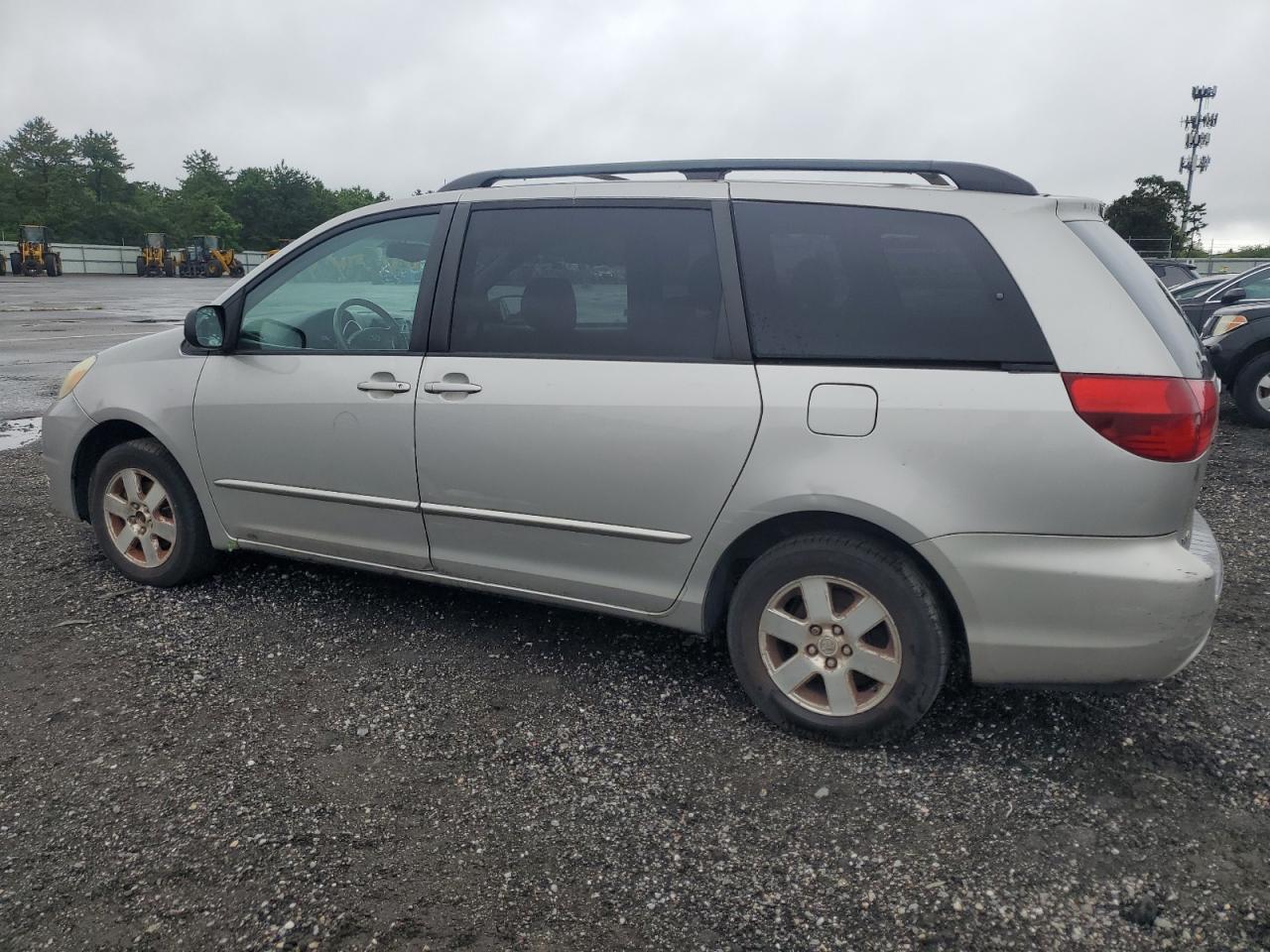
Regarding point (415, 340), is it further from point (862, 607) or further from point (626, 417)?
point (862, 607)

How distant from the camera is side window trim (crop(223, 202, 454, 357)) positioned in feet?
12.0

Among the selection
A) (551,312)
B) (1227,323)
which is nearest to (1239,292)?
(1227,323)

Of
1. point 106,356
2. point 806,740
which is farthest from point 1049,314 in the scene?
point 106,356

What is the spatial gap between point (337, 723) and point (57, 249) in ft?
188

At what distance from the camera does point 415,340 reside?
3654mm

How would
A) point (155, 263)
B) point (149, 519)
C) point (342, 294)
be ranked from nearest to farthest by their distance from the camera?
1. point (342, 294)
2. point (149, 519)
3. point (155, 263)

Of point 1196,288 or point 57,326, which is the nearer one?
point 1196,288

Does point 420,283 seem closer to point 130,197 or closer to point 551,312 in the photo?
point 551,312

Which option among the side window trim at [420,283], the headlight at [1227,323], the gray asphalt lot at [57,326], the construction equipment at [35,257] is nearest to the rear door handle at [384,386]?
the side window trim at [420,283]

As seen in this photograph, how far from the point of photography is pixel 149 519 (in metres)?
4.36

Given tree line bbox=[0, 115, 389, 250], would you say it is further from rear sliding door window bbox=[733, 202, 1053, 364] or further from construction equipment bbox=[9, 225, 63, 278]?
rear sliding door window bbox=[733, 202, 1053, 364]

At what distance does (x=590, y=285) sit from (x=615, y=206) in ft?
0.96

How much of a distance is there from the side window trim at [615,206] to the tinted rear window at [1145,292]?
102 cm

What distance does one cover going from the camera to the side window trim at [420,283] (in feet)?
12.0
